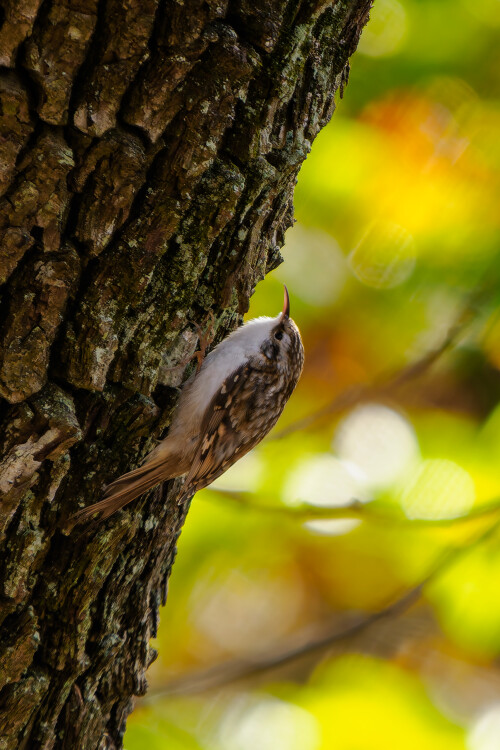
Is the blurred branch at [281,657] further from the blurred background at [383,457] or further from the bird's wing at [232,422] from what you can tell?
the bird's wing at [232,422]

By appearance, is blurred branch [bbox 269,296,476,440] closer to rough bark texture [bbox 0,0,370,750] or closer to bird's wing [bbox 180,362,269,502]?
bird's wing [bbox 180,362,269,502]

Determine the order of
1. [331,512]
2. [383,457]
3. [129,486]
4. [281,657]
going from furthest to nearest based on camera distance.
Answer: [281,657] < [383,457] < [331,512] < [129,486]

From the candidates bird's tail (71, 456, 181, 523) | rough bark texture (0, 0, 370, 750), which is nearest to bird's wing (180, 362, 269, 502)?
bird's tail (71, 456, 181, 523)

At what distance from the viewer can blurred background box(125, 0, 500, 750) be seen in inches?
74.9

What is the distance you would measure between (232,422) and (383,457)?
0.45m

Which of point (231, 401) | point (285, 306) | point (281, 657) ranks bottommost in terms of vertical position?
point (281, 657)

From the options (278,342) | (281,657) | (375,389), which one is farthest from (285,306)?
(281,657)

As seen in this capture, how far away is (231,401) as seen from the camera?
6.67 feet

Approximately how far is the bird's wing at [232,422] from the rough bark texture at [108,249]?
1.57 ft

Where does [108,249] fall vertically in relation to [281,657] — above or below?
above

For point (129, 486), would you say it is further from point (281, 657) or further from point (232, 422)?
point (281, 657)

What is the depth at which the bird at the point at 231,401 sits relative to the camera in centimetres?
161

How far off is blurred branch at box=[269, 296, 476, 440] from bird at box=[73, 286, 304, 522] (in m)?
0.11

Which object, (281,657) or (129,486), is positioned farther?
(281,657)
